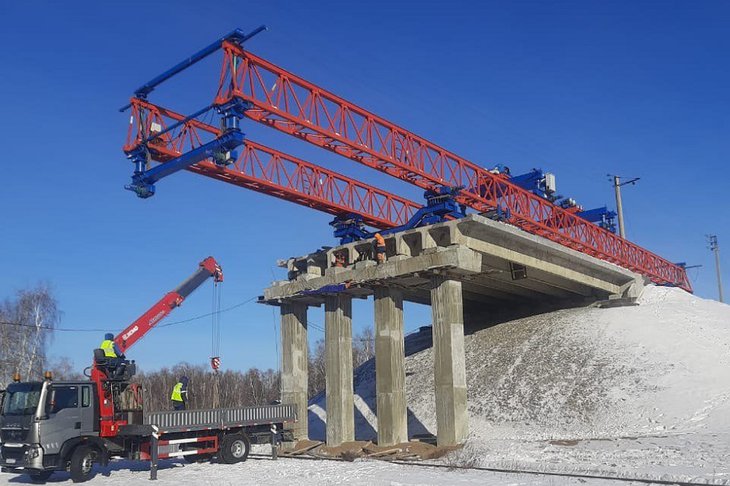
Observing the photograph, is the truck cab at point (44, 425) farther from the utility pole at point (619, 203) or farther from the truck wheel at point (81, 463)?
the utility pole at point (619, 203)

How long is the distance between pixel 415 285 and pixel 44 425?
15733 mm

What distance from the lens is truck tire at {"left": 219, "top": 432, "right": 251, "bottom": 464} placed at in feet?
70.9

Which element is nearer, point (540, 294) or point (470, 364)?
point (470, 364)

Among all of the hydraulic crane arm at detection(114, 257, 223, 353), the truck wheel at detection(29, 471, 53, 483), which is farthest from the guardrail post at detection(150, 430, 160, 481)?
the hydraulic crane arm at detection(114, 257, 223, 353)

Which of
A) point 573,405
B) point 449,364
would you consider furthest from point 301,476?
point 573,405

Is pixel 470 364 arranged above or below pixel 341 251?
below

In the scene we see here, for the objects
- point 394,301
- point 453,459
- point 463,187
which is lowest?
point 453,459

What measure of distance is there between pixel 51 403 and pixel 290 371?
14.3 m

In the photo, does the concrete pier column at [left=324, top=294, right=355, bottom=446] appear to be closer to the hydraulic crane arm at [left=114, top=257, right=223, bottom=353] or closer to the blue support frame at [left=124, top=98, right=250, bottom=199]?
the hydraulic crane arm at [left=114, top=257, right=223, bottom=353]

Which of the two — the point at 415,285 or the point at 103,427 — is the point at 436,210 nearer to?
the point at 415,285

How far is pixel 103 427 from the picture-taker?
778 inches

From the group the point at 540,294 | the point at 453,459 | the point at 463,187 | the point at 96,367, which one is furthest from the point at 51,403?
the point at 540,294

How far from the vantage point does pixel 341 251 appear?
31.5 m

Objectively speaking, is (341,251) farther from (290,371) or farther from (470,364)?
(470,364)
